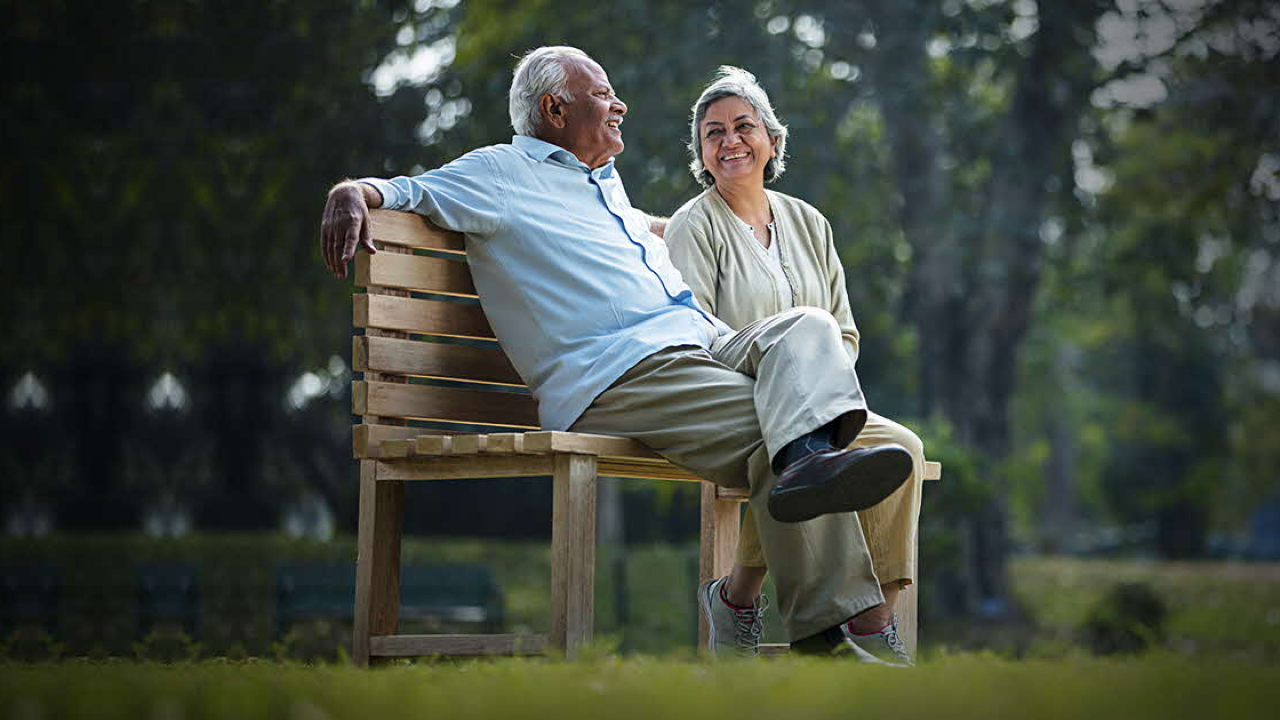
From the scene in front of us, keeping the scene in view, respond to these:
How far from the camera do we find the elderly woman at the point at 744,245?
4.36 meters

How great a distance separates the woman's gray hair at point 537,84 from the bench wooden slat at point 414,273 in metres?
0.48

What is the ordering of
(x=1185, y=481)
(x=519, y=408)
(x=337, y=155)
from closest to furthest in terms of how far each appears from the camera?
(x=519, y=408)
(x=337, y=155)
(x=1185, y=481)

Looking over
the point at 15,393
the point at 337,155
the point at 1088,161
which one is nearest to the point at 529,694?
the point at 337,155

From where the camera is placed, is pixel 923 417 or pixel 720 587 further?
pixel 923 417

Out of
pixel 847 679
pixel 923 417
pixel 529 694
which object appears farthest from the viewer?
pixel 923 417

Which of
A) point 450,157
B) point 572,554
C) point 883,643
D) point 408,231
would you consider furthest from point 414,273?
point 450,157

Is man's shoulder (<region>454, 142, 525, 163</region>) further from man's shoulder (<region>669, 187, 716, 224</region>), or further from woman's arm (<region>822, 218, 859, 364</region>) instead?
woman's arm (<region>822, 218, 859, 364</region>)

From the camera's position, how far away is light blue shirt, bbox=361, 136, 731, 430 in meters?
4.24

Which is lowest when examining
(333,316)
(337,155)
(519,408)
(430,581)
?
(430,581)

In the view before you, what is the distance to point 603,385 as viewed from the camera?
13.7ft

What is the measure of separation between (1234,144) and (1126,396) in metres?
29.3

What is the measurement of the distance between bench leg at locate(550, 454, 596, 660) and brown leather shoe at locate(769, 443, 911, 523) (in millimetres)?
553

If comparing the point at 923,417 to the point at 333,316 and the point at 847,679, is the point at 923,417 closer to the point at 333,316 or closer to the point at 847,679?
the point at 333,316

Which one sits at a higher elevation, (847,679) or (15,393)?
(15,393)
